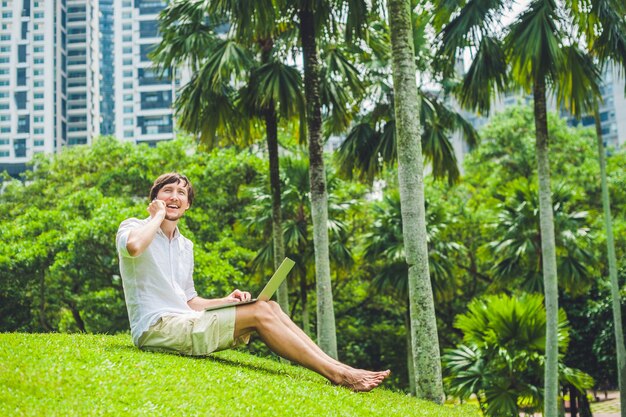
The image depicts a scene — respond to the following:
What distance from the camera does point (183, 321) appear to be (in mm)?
6453

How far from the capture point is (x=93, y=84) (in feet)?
348

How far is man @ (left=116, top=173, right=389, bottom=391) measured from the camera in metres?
6.35

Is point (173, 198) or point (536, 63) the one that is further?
point (536, 63)

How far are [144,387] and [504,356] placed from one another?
1158cm

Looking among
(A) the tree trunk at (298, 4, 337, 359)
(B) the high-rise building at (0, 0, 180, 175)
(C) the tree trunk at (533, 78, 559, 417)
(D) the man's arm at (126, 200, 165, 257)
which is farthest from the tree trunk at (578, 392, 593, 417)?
(B) the high-rise building at (0, 0, 180, 175)

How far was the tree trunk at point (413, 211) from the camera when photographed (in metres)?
9.37

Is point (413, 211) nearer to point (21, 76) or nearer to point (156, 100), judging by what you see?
point (21, 76)

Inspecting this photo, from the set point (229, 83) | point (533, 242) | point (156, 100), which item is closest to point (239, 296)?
point (229, 83)

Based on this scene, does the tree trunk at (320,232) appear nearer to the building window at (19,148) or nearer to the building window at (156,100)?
the building window at (19,148)

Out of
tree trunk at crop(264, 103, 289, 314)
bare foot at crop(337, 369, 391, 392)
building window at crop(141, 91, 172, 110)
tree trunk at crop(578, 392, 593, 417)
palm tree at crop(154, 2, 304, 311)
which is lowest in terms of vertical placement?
tree trunk at crop(578, 392, 593, 417)

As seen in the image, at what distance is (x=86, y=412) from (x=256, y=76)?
12.0 metres

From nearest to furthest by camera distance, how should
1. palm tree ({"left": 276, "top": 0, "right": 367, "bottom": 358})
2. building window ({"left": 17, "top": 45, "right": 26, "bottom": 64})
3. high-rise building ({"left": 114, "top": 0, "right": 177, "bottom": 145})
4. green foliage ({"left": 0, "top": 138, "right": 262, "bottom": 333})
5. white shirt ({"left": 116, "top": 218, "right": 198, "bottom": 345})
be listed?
white shirt ({"left": 116, "top": 218, "right": 198, "bottom": 345}), palm tree ({"left": 276, "top": 0, "right": 367, "bottom": 358}), green foliage ({"left": 0, "top": 138, "right": 262, "bottom": 333}), building window ({"left": 17, "top": 45, "right": 26, "bottom": 64}), high-rise building ({"left": 114, "top": 0, "right": 177, "bottom": 145})

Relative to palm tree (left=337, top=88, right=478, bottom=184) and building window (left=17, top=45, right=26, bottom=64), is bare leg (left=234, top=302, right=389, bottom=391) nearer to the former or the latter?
palm tree (left=337, top=88, right=478, bottom=184)

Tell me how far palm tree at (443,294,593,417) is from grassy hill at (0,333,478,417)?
363 inches
